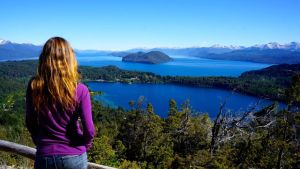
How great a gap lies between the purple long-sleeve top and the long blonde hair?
0.16ft

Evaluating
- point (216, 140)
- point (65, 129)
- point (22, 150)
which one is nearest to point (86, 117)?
point (65, 129)

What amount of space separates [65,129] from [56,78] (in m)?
0.35

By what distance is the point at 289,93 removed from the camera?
59.2 ft

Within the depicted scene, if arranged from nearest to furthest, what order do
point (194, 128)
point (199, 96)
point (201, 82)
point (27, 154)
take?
point (27, 154) → point (194, 128) → point (199, 96) → point (201, 82)

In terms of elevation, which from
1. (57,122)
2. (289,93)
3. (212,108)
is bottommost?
(212,108)

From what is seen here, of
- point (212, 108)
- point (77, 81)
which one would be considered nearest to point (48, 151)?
point (77, 81)

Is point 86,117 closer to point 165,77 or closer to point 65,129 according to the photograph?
point 65,129

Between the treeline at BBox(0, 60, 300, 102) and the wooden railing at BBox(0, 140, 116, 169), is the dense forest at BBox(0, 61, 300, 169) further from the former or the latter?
the treeline at BBox(0, 60, 300, 102)

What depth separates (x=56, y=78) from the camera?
2.31 m

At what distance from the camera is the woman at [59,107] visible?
7.56 feet

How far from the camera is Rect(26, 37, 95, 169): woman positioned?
2.30 m

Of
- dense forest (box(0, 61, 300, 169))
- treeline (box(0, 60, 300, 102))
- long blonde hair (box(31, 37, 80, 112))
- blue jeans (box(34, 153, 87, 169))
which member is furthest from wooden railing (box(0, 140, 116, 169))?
treeline (box(0, 60, 300, 102))

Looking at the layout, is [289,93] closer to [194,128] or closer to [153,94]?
[194,128]

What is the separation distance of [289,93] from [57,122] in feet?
57.7
